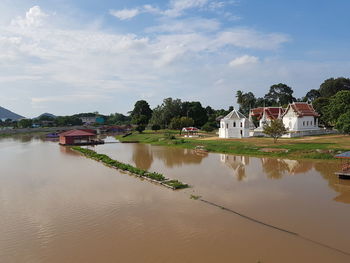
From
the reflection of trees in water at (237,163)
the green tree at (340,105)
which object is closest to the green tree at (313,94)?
the green tree at (340,105)

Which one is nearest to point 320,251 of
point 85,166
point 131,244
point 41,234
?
point 131,244

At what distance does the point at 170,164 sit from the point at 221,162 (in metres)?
5.42

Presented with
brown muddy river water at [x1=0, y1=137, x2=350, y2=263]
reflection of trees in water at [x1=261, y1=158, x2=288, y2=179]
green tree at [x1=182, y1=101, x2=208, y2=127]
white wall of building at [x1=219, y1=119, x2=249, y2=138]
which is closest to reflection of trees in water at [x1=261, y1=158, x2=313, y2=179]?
reflection of trees in water at [x1=261, y1=158, x2=288, y2=179]

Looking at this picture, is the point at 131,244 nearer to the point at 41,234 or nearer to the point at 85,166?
the point at 41,234

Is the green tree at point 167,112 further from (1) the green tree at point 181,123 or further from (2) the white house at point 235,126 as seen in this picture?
(2) the white house at point 235,126

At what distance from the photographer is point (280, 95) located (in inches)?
4080

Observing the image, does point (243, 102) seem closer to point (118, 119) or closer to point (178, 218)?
point (178, 218)

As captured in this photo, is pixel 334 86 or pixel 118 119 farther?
pixel 118 119

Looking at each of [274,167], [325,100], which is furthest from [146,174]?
[325,100]

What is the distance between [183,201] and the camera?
16375 mm

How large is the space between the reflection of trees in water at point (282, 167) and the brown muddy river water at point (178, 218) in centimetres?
46

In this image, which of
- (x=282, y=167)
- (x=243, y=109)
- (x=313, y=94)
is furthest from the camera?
(x=313, y=94)

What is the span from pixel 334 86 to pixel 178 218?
287ft

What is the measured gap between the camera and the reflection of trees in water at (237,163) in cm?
2353
